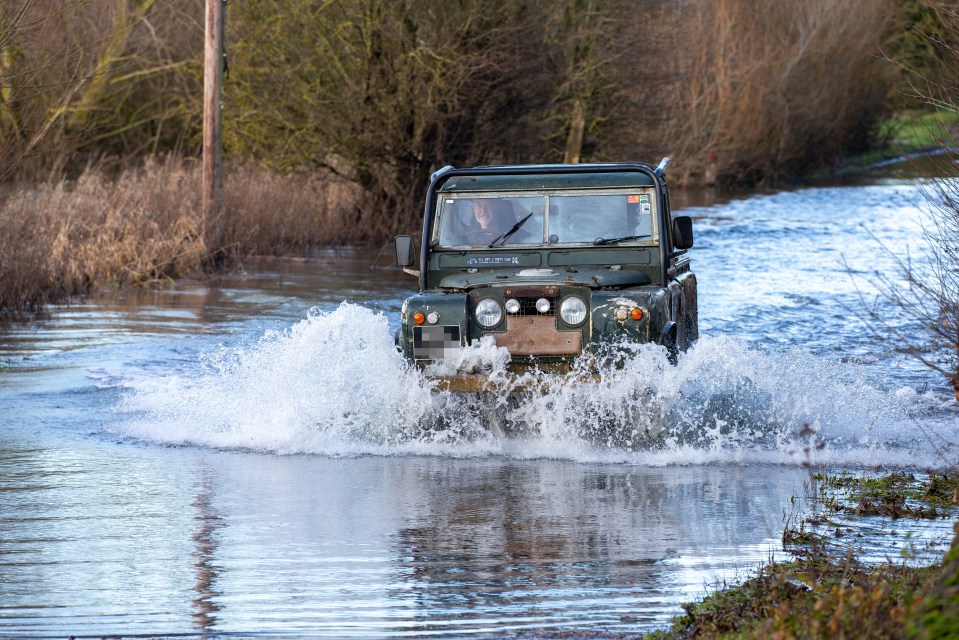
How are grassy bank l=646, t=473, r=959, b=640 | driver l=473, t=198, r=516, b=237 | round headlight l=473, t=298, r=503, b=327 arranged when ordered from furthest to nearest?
driver l=473, t=198, r=516, b=237 → round headlight l=473, t=298, r=503, b=327 → grassy bank l=646, t=473, r=959, b=640

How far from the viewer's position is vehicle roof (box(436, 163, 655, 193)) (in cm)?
1095

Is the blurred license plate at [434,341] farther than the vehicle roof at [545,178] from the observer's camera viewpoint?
No

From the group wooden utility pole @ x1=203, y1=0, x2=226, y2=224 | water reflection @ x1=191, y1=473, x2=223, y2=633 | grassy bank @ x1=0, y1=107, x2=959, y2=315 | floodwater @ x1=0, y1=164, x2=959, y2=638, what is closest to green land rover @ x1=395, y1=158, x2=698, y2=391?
floodwater @ x1=0, y1=164, x2=959, y2=638

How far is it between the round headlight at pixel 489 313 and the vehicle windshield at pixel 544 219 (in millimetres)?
921

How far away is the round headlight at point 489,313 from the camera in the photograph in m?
10.1

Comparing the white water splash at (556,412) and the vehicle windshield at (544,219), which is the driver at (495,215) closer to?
the vehicle windshield at (544,219)

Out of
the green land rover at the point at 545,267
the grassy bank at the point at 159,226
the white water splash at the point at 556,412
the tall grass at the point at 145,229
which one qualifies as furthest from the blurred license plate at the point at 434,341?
the tall grass at the point at 145,229

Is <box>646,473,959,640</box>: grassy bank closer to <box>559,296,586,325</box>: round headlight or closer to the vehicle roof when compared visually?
<box>559,296,586,325</box>: round headlight

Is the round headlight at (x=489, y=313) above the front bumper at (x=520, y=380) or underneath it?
above

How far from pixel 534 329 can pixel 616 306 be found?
61cm

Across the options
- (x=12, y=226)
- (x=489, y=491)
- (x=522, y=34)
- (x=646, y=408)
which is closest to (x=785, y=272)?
(x=522, y=34)

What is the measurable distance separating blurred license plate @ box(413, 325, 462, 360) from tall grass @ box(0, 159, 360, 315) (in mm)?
9031

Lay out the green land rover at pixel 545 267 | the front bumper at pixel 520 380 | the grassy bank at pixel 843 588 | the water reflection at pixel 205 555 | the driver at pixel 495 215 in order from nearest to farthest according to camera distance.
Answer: the grassy bank at pixel 843 588, the water reflection at pixel 205 555, the front bumper at pixel 520 380, the green land rover at pixel 545 267, the driver at pixel 495 215

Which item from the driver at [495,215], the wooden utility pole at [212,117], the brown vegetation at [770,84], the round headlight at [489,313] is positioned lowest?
the round headlight at [489,313]
